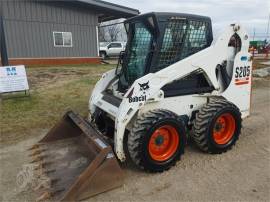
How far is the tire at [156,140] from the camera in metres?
3.28

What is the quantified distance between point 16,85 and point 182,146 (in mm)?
5942

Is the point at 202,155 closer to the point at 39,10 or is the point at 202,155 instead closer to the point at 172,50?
the point at 172,50

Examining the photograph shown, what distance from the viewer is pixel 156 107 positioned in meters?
3.67

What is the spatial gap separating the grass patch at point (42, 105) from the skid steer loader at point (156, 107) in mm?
1349

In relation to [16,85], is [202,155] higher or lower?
lower

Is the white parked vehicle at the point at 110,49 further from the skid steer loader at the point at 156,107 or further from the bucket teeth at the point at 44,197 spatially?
the bucket teeth at the point at 44,197

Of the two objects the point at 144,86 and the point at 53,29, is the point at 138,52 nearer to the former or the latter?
the point at 144,86

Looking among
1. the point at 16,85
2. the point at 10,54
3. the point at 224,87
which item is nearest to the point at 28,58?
the point at 10,54

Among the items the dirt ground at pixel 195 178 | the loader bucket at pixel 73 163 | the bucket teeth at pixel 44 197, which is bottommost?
the dirt ground at pixel 195 178

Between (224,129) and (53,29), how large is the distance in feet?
48.2

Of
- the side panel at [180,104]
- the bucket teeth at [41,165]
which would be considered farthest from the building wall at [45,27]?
the side panel at [180,104]

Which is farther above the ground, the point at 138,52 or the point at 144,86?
the point at 138,52

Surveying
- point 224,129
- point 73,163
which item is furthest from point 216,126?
point 73,163

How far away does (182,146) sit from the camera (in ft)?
12.0
